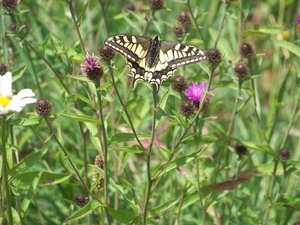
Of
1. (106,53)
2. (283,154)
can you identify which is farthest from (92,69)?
(283,154)

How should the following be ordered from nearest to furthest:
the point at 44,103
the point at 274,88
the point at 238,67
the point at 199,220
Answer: the point at 44,103
the point at 238,67
the point at 199,220
the point at 274,88

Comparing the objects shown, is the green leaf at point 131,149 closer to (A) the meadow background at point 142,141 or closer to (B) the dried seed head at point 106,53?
(A) the meadow background at point 142,141

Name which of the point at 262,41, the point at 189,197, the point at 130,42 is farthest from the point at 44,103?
the point at 262,41

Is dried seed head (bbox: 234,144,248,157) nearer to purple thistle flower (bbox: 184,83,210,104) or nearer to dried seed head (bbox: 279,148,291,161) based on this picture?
dried seed head (bbox: 279,148,291,161)

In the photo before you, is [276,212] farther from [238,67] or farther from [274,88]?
[238,67]

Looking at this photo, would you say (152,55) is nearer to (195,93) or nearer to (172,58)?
(172,58)

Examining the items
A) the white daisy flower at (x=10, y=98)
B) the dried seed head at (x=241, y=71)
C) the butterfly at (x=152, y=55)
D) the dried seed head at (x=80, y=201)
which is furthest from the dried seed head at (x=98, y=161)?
the dried seed head at (x=241, y=71)
